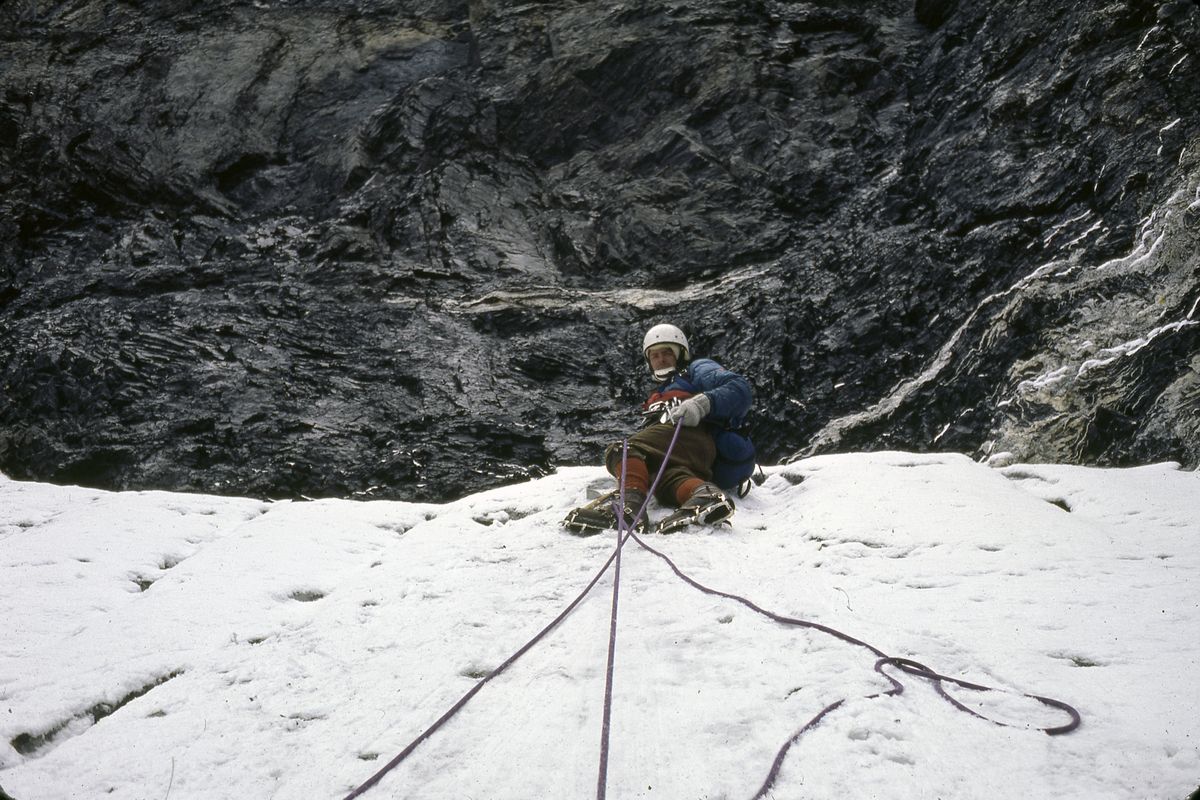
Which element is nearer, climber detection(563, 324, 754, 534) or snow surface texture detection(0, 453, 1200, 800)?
snow surface texture detection(0, 453, 1200, 800)

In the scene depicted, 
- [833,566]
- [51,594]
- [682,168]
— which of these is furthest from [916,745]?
[682,168]

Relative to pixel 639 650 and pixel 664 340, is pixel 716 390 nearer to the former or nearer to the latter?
pixel 664 340

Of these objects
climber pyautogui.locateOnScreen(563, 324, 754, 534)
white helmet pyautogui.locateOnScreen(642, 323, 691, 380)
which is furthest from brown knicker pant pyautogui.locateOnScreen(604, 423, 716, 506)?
white helmet pyautogui.locateOnScreen(642, 323, 691, 380)

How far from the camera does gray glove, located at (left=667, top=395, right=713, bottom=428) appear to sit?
17.4ft

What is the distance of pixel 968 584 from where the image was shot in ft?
10.8

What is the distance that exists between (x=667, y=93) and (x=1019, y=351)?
6.83 metres

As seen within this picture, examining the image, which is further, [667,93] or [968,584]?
[667,93]

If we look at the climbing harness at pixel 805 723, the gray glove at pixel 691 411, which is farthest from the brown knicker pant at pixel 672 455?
the climbing harness at pixel 805 723

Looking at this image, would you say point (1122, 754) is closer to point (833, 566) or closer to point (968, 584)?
point (968, 584)

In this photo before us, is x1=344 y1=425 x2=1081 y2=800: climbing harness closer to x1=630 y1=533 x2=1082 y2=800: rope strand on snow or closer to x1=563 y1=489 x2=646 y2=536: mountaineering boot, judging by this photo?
x1=630 y1=533 x2=1082 y2=800: rope strand on snow

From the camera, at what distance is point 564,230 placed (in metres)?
10.3

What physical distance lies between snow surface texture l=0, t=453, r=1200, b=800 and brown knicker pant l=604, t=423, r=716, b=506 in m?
0.47

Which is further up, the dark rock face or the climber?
the dark rock face

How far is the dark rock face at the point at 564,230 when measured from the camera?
6.80 metres
